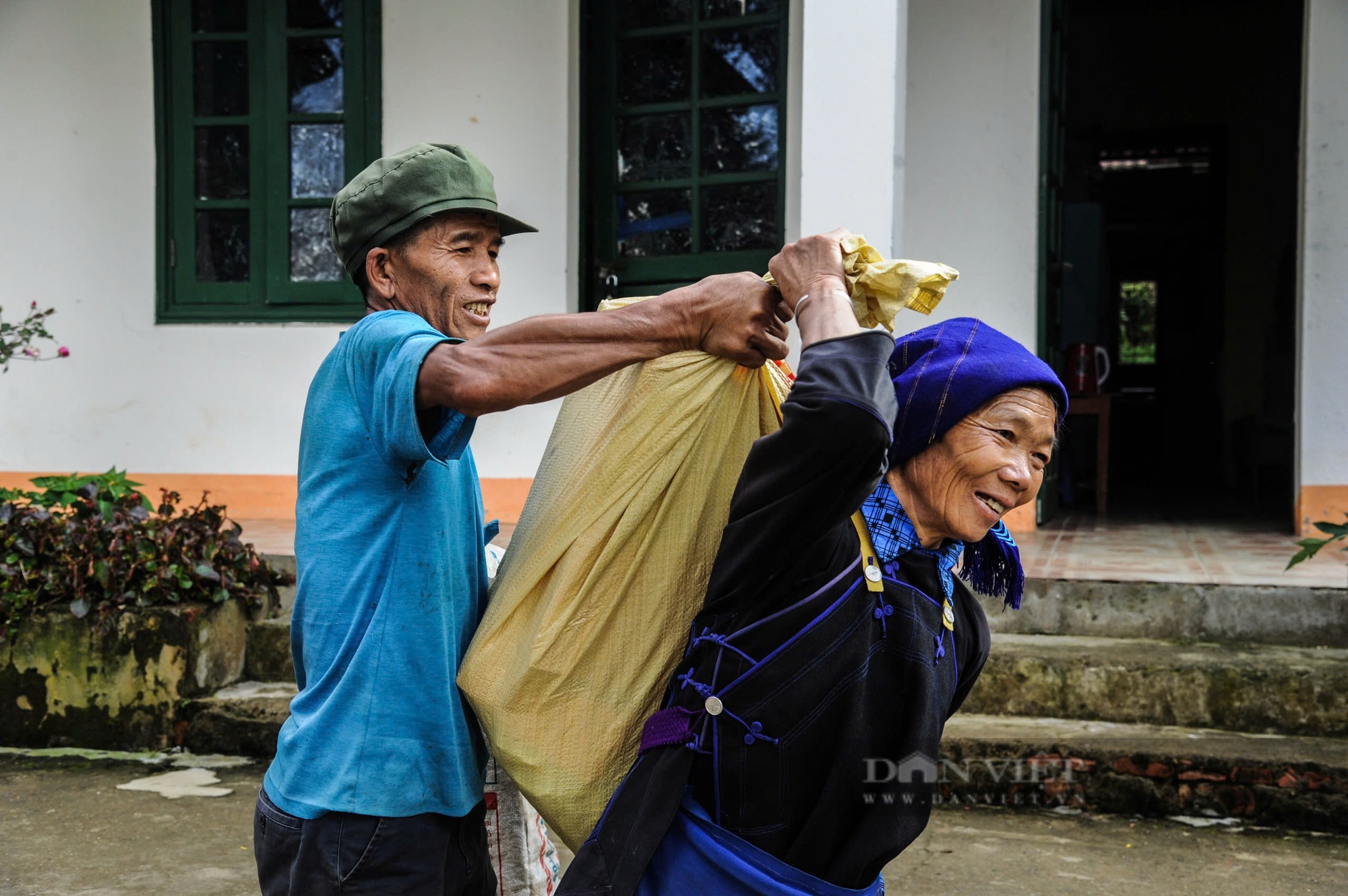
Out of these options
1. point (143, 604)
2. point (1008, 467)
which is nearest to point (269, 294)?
point (143, 604)

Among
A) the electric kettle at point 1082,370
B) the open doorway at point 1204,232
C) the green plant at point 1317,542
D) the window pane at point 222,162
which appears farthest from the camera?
the open doorway at point 1204,232

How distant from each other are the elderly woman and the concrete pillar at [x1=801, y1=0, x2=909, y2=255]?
3103 millimetres

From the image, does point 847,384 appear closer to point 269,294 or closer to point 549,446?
point 549,446

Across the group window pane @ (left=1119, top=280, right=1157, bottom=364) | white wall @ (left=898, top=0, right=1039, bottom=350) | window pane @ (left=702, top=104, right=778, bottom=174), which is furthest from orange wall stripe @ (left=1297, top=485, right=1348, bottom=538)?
window pane @ (left=1119, top=280, right=1157, bottom=364)

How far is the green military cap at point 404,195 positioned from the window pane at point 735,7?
14.4 ft

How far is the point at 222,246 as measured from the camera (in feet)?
20.8

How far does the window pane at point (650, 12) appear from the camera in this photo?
19.5ft

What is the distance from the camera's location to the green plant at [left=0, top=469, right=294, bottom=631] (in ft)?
14.7

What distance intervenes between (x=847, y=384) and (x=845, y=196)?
3439 millimetres

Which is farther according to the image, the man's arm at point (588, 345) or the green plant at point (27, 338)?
the green plant at point (27, 338)

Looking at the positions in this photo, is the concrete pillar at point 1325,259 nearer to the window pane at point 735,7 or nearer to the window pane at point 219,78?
the window pane at point 735,7

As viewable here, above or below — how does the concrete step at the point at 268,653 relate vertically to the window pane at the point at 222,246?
below

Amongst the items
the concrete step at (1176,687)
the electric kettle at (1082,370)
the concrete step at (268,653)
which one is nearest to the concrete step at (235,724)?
the concrete step at (268,653)

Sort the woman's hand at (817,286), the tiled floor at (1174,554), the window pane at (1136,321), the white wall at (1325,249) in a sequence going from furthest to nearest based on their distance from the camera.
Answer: the window pane at (1136,321), the white wall at (1325,249), the tiled floor at (1174,554), the woman's hand at (817,286)
